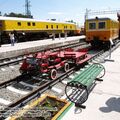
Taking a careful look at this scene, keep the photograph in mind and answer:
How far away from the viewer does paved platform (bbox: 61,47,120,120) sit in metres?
5.53

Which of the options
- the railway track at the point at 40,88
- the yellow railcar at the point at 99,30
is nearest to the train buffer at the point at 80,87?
the railway track at the point at 40,88

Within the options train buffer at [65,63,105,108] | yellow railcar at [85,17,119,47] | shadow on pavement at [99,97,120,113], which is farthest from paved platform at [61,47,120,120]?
yellow railcar at [85,17,119,47]

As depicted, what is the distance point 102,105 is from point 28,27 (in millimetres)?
24559

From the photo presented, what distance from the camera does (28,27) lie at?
29.5 meters

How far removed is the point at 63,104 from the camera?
571 centimetres

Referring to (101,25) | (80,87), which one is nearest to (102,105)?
(80,87)

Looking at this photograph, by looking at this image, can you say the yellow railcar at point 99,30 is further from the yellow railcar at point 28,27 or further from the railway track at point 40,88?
the yellow railcar at point 28,27

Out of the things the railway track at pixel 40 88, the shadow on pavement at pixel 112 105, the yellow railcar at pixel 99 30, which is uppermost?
the yellow railcar at pixel 99 30

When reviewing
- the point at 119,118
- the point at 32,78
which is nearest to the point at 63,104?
the point at 119,118

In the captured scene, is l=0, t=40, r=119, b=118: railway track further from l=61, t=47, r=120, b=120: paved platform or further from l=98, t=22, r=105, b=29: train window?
l=98, t=22, r=105, b=29: train window

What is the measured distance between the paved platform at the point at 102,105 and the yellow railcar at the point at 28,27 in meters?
19.4

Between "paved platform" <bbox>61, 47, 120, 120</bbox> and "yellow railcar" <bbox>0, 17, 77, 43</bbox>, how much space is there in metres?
19.4

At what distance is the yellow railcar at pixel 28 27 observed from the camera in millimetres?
25719

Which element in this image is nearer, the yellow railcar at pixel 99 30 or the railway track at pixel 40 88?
the railway track at pixel 40 88
